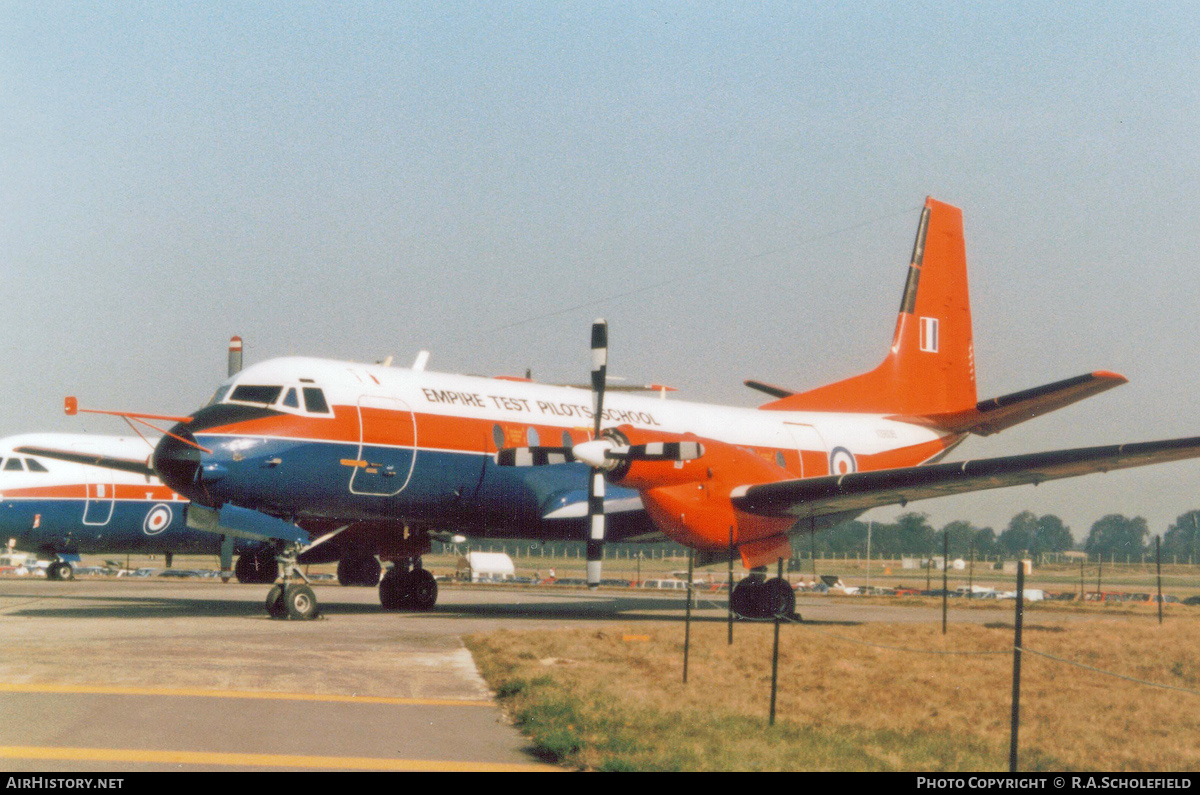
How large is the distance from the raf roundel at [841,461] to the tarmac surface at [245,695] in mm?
8389

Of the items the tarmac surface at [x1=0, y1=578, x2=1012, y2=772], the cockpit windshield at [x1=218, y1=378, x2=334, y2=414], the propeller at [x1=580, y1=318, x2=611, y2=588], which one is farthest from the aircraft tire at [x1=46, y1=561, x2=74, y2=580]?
the propeller at [x1=580, y1=318, x2=611, y2=588]

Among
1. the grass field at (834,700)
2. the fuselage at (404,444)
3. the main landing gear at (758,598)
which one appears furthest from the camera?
the main landing gear at (758,598)

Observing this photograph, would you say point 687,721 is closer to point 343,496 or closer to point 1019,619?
point 1019,619

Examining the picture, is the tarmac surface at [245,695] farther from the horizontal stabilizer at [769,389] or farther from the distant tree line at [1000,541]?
the distant tree line at [1000,541]

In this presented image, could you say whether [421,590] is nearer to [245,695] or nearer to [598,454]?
[598,454]

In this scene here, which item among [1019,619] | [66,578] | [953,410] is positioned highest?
[953,410]

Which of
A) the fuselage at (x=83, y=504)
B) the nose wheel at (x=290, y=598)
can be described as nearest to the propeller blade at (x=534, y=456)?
the nose wheel at (x=290, y=598)

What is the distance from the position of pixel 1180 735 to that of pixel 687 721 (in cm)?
533

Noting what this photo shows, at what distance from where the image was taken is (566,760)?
25.3 ft

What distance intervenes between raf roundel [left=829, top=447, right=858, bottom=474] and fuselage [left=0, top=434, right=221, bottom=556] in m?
17.4

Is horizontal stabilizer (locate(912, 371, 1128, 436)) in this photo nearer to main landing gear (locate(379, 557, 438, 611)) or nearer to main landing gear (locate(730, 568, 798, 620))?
main landing gear (locate(730, 568, 798, 620))

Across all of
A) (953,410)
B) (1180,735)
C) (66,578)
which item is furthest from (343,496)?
(66,578)

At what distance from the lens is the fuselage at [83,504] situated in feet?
101

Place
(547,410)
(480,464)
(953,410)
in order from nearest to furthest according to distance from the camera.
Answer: (480,464), (547,410), (953,410)
